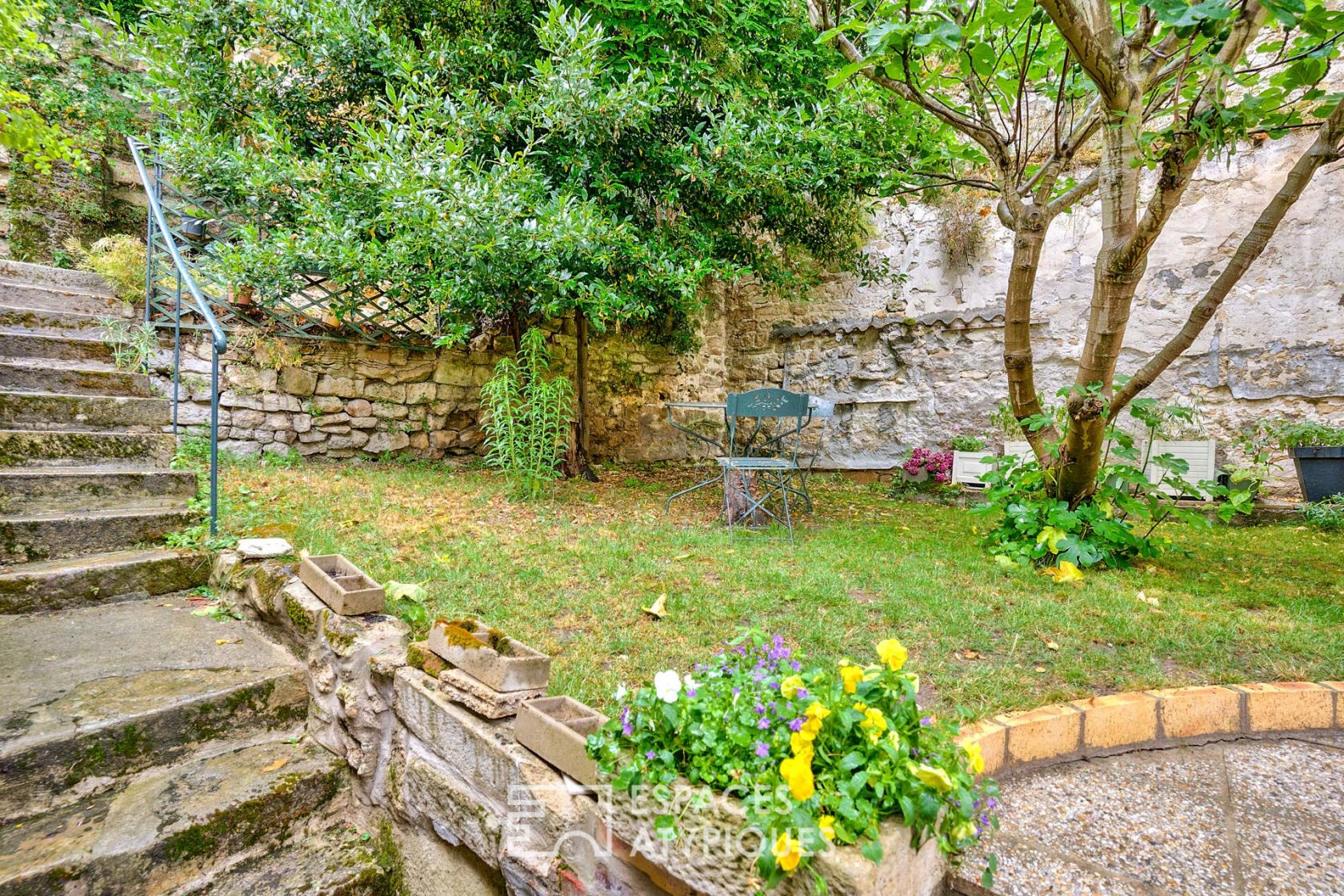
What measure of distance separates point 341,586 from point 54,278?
4.17 m

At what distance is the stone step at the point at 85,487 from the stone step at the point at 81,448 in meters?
0.06

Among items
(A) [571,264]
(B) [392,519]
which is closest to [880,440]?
(A) [571,264]

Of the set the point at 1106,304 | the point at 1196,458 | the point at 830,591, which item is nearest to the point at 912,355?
the point at 1196,458

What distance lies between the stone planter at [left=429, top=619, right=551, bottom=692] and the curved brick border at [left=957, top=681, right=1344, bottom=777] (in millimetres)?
1110

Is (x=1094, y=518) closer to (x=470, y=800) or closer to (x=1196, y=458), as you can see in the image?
(x=1196, y=458)

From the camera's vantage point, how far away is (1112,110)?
2.44m

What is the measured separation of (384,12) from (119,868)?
516cm

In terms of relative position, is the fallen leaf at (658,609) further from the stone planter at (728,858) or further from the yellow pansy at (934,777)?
the yellow pansy at (934,777)

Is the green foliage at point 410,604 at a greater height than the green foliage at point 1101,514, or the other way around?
the green foliage at point 1101,514

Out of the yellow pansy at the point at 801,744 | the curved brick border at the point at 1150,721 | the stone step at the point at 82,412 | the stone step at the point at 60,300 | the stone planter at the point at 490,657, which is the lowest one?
the curved brick border at the point at 1150,721

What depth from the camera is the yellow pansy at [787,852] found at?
85cm

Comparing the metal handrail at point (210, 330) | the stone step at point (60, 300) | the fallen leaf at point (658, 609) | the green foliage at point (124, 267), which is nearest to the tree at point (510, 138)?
the metal handrail at point (210, 330)

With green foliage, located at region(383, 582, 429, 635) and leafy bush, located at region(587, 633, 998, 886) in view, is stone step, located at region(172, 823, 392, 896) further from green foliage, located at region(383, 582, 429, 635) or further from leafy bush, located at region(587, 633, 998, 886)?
leafy bush, located at region(587, 633, 998, 886)

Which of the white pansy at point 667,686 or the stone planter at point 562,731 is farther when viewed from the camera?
the stone planter at point 562,731
